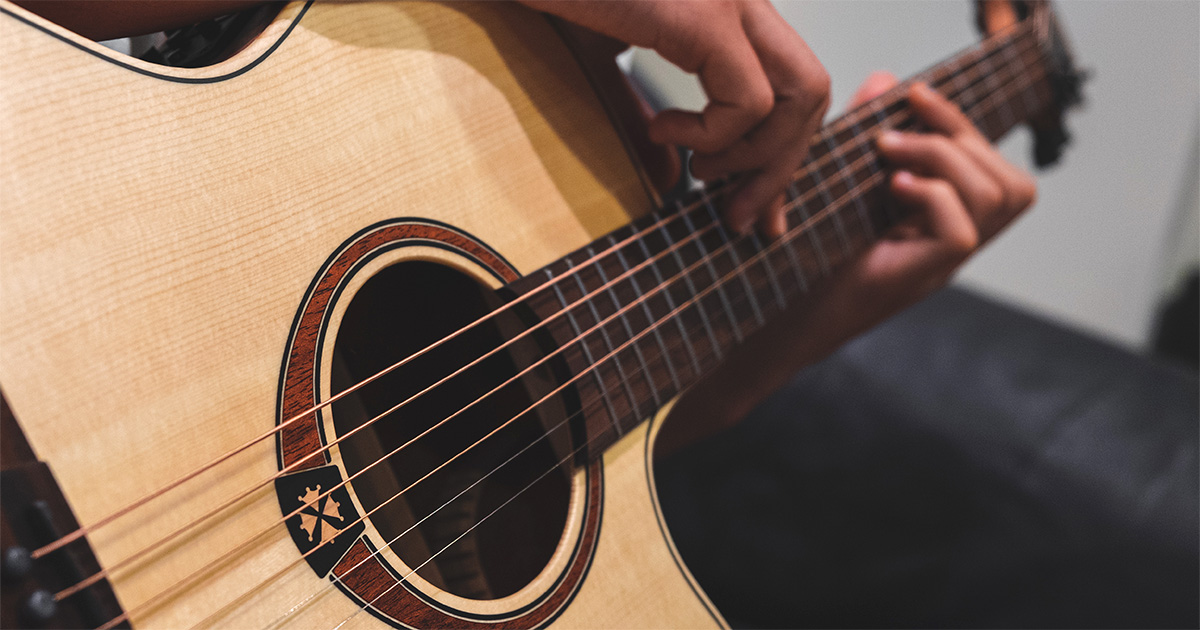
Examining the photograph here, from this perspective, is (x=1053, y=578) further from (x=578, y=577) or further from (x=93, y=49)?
(x=93, y=49)

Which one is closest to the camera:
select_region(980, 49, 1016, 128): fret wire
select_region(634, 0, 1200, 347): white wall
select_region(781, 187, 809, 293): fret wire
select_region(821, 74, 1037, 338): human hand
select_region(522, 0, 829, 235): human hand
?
select_region(522, 0, 829, 235): human hand

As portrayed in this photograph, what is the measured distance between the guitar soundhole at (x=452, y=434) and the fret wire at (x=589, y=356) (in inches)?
1.1

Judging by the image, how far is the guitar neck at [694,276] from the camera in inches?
19.1

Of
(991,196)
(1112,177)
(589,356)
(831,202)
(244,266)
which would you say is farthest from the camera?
(1112,177)

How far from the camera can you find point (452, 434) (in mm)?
431

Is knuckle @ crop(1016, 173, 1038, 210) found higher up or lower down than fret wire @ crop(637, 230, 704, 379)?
lower down

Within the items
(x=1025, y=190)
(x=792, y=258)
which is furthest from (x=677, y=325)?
(x=1025, y=190)

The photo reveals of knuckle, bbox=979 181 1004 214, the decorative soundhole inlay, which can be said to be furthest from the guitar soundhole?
knuckle, bbox=979 181 1004 214

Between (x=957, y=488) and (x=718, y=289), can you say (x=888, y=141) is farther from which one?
(x=957, y=488)

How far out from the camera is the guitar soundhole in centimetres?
39

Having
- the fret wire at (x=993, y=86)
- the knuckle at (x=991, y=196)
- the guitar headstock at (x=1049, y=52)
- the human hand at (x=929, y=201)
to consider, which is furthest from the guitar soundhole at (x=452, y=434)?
the guitar headstock at (x=1049, y=52)

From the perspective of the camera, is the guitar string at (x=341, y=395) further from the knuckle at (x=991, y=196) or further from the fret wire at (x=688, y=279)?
the knuckle at (x=991, y=196)

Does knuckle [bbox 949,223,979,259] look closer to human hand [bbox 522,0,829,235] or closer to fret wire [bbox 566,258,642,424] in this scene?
human hand [bbox 522,0,829,235]

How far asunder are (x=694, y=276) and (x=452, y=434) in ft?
0.80
